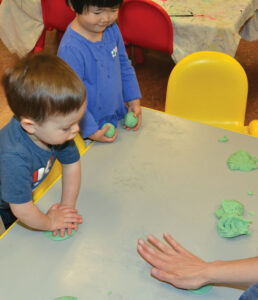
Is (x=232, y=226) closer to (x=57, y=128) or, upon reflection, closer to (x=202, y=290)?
(x=202, y=290)

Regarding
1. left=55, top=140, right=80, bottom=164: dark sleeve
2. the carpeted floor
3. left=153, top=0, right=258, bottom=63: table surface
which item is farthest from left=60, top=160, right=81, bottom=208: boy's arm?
the carpeted floor

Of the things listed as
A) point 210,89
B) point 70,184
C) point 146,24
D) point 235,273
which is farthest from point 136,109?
point 146,24

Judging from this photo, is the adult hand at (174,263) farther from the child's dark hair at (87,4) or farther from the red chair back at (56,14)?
the red chair back at (56,14)

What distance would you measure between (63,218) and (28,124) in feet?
0.83

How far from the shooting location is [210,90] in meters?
1.41

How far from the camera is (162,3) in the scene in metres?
2.12

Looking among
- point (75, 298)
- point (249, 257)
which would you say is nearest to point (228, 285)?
point (249, 257)

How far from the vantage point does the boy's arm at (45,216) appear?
0.81 metres

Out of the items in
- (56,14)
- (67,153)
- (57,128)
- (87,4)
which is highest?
(87,4)

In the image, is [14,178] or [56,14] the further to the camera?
[56,14]

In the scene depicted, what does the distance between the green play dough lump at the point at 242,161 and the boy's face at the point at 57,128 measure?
1.67ft

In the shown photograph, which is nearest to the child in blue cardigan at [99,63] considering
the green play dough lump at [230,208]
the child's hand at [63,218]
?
the child's hand at [63,218]

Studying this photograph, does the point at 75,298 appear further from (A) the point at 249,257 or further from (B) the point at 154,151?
(B) the point at 154,151

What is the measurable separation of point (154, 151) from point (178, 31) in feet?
3.75
